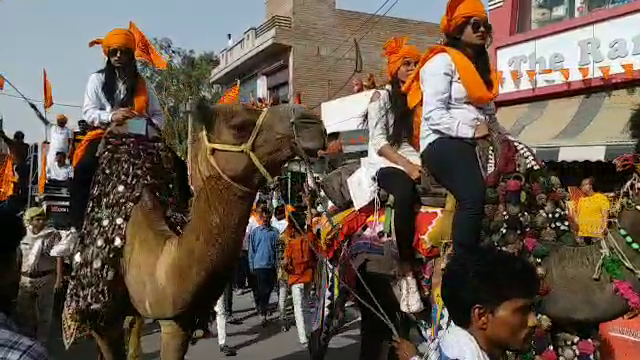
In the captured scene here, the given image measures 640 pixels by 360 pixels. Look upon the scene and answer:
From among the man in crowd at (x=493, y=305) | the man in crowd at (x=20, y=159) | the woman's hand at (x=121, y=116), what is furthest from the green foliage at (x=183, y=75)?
the man in crowd at (x=493, y=305)

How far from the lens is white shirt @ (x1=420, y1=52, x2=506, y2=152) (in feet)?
14.0

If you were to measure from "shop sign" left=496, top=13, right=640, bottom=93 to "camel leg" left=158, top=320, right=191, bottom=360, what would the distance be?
9.90 m

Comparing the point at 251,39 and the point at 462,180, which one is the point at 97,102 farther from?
the point at 251,39

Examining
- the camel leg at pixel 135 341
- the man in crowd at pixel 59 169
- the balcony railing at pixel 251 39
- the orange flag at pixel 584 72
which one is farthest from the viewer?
the balcony railing at pixel 251 39

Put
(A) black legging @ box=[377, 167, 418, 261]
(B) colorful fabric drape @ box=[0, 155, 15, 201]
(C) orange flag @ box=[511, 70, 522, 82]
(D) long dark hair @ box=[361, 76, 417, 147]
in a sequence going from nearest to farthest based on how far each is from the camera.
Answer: (A) black legging @ box=[377, 167, 418, 261], (D) long dark hair @ box=[361, 76, 417, 147], (B) colorful fabric drape @ box=[0, 155, 15, 201], (C) orange flag @ box=[511, 70, 522, 82]

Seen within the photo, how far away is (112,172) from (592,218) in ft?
12.4

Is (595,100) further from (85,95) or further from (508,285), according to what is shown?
(508,285)

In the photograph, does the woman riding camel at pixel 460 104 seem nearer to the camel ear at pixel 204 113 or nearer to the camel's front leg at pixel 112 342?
the camel ear at pixel 204 113

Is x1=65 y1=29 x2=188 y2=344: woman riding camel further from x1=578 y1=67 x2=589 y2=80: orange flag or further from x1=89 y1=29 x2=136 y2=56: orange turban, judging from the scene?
x1=578 y1=67 x2=589 y2=80: orange flag

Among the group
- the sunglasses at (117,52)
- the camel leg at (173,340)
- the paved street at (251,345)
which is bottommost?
the paved street at (251,345)

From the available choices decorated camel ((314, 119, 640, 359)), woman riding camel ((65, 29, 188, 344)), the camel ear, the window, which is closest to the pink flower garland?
decorated camel ((314, 119, 640, 359))

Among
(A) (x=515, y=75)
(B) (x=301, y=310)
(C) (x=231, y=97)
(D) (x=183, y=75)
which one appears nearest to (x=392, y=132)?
(C) (x=231, y=97)

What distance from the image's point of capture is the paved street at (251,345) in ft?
29.5

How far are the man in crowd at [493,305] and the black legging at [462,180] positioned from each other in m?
1.59
